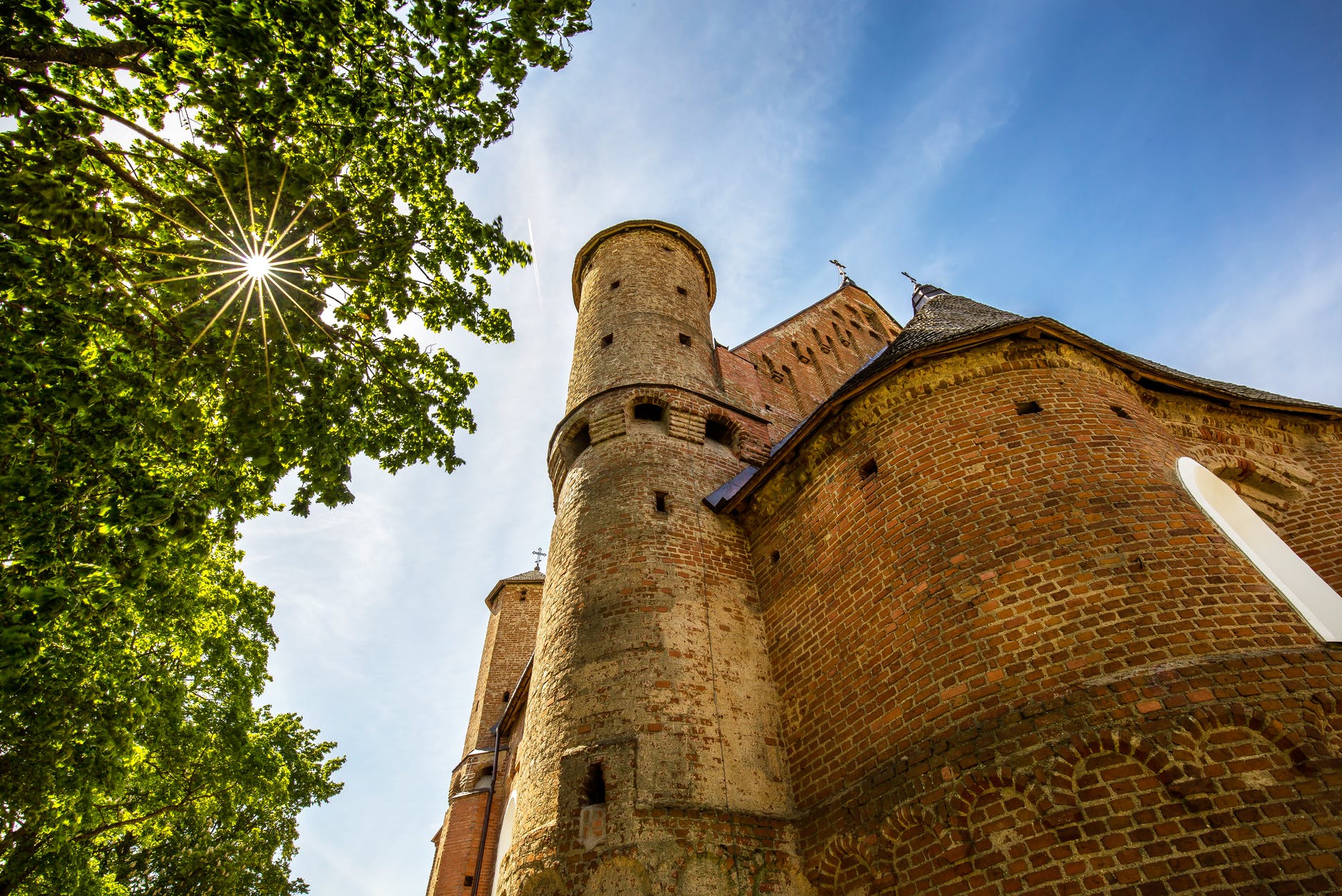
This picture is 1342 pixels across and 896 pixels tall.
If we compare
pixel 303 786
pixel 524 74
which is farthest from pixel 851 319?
pixel 303 786

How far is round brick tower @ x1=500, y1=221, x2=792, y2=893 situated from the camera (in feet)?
21.5

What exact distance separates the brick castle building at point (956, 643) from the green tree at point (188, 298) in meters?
3.55

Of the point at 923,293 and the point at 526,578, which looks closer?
the point at 923,293

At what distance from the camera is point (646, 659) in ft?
25.5

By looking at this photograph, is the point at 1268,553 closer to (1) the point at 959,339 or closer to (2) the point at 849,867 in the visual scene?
(1) the point at 959,339

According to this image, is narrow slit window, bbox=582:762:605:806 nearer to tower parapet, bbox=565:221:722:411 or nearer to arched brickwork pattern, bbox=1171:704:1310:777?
arched brickwork pattern, bbox=1171:704:1310:777

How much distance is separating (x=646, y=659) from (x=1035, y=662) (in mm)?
4092

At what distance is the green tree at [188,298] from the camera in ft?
15.8

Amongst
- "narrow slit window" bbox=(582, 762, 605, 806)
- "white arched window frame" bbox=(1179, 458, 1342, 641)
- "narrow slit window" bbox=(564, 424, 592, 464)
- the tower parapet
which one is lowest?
"narrow slit window" bbox=(582, 762, 605, 806)

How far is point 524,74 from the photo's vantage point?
653 cm

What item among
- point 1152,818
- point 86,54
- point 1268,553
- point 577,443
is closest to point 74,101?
point 86,54

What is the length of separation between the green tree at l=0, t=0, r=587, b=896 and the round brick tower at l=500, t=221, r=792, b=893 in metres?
2.73

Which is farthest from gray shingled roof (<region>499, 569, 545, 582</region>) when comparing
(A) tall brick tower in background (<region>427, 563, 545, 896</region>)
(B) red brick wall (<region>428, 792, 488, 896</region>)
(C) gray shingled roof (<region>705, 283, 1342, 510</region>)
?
(C) gray shingled roof (<region>705, 283, 1342, 510</region>)

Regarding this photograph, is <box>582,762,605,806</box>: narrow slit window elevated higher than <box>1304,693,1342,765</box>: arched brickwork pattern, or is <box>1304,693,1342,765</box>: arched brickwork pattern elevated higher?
<box>582,762,605,806</box>: narrow slit window
